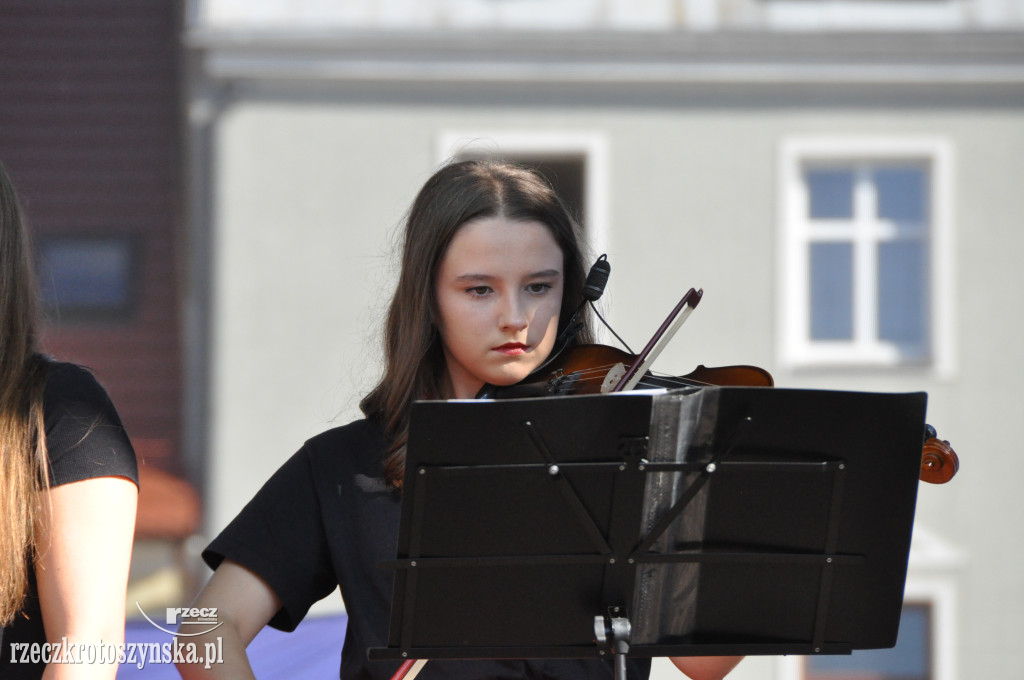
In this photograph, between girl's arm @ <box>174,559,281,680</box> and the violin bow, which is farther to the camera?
the violin bow

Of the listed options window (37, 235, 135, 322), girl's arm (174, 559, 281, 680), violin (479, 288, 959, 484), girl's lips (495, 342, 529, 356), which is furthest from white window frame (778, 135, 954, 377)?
girl's arm (174, 559, 281, 680)

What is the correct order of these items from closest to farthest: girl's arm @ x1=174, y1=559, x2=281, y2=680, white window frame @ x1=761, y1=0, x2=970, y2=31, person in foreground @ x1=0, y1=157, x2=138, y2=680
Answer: person in foreground @ x1=0, y1=157, x2=138, y2=680 → girl's arm @ x1=174, y1=559, x2=281, y2=680 → white window frame @ x1=761, y1=0, x2=970, y2=31

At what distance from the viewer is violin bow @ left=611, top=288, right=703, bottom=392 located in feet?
6.47

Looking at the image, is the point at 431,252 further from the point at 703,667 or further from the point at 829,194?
the point at 829,194

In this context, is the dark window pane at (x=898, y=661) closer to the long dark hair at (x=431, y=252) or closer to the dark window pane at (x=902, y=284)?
the dark window pane at (x=902, y=284)

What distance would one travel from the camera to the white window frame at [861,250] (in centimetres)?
679

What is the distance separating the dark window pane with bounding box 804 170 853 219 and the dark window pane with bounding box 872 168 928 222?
18 cm

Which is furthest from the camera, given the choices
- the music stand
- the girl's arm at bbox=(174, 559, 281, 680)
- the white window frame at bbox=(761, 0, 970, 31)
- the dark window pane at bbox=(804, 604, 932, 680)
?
the dark window pane at bbox=(804, 604, 932, 680)

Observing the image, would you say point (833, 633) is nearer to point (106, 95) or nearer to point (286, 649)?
point (286, 649)

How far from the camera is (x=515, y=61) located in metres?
6.70

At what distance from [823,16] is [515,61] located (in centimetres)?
172

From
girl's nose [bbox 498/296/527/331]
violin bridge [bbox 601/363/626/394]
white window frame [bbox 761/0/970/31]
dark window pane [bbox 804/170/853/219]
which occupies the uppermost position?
white window frame [bbox 761/0/970/31]

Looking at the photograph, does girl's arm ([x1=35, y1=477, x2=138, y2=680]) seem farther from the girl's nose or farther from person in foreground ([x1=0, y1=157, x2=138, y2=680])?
the girl's nose

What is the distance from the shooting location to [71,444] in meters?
1.80
